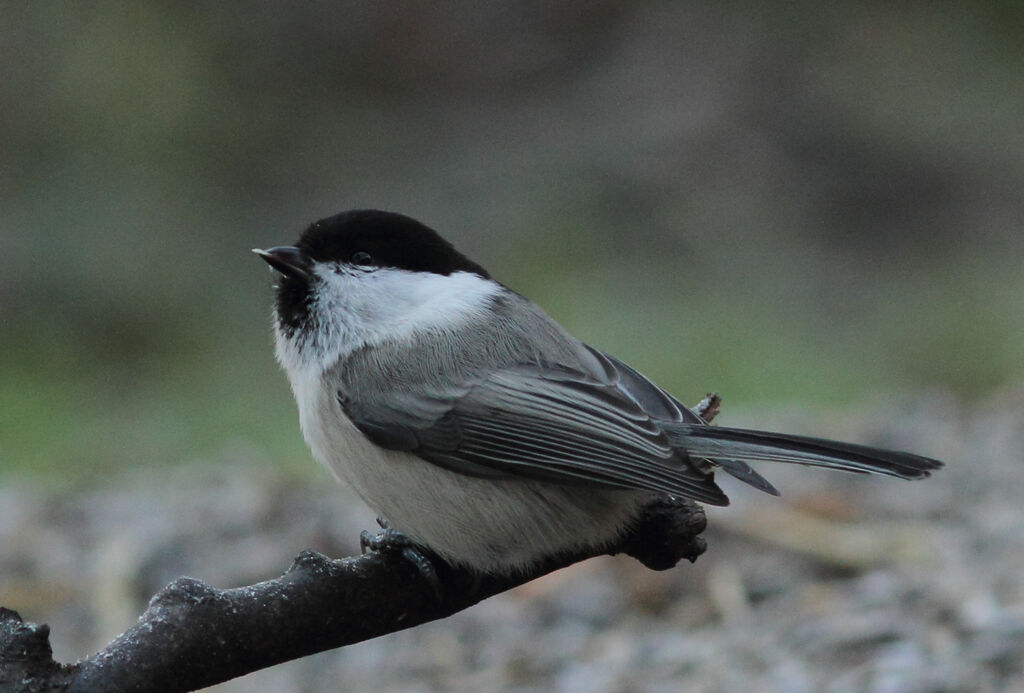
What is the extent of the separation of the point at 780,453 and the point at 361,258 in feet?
2.75

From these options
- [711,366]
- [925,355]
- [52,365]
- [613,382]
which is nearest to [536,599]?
[613,382]

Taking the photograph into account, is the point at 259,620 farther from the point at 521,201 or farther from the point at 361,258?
the point at 521,201

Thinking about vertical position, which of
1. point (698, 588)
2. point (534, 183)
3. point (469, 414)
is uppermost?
point (534, 183)

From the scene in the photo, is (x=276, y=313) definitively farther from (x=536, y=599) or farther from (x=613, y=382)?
(x=536, y=599)

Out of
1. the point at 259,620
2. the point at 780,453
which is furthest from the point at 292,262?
the point at 780,453

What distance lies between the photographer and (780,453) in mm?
1995

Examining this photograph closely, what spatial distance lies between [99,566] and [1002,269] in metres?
4.54

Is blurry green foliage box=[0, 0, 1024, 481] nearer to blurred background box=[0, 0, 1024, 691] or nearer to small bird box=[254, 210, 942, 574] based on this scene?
blurred background box=[0, 0, 1024, 691]

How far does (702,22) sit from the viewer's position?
7602 millimetres

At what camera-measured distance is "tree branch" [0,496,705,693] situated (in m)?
1.57

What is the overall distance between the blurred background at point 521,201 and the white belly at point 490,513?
160 cm

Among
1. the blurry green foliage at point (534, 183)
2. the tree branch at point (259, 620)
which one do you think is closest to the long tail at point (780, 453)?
the tree branch at point (259, 620)

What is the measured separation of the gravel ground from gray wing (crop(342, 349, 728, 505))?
2.39 ft

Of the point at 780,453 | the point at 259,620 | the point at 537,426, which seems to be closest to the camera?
the point at 259,620
